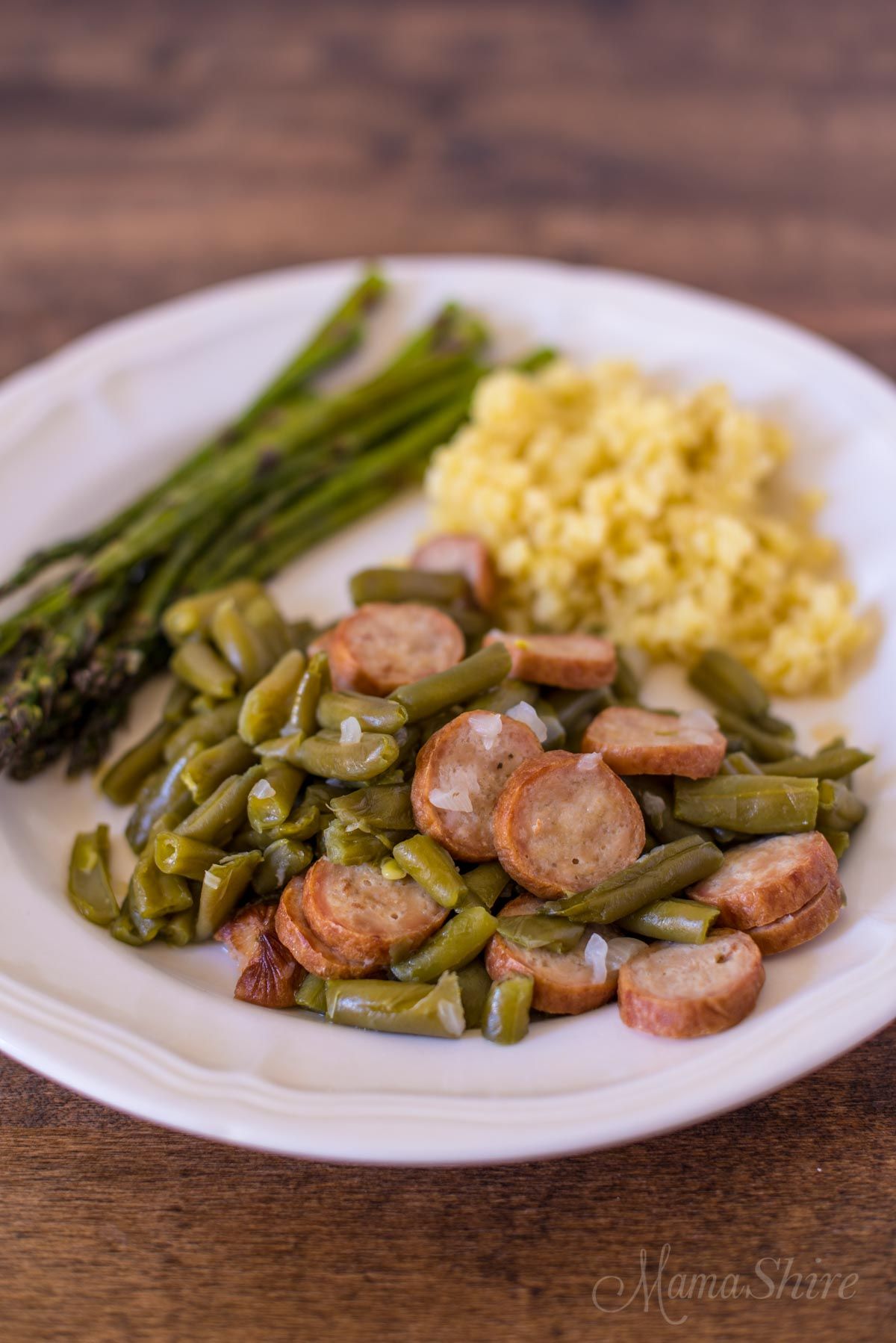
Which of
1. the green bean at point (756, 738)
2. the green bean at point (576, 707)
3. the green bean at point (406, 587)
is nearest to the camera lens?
the green bean at point (576, 707)

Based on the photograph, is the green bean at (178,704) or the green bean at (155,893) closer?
the green bean at (155,893)

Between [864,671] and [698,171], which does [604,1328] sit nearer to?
[864,671]

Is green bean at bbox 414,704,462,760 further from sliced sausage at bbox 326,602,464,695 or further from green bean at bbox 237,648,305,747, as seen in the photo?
→ green bean at bbox 237,648,305,747

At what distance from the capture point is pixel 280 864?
9.93 feet

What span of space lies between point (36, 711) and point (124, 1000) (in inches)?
41.2

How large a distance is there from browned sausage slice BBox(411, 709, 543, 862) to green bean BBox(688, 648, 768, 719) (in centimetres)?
97

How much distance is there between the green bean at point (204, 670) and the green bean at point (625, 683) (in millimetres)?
1216

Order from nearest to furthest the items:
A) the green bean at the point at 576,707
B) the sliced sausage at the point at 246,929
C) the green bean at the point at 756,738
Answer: the sliced sausage at the point at 246,929 < the green bean at the point at 576,707 < the green bean at the point at 756,738

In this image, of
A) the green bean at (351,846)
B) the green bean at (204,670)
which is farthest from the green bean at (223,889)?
the green bean at (204,670)

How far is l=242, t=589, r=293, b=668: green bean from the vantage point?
3672 millimetres

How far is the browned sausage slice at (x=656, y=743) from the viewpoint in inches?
120

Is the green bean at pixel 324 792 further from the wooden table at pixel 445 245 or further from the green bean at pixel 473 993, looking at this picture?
the wooden table at pixel 445 245

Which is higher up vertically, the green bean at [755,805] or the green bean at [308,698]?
the green bean at [308,698]

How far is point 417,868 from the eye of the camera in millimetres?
2883
